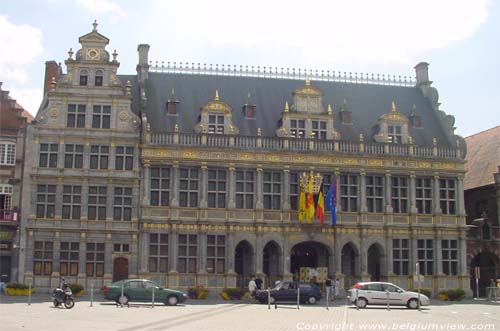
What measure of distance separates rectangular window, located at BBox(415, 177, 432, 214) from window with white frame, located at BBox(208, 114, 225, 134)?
14.7 metres

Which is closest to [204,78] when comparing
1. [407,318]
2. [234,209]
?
[234,209]

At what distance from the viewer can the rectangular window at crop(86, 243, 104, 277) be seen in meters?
46.8

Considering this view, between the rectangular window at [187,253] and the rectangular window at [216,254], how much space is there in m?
0.95

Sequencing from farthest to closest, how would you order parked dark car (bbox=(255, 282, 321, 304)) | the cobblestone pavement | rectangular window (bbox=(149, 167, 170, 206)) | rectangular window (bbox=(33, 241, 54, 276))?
rectangular window (bbox=(149, 167, 170, 206)) < rectangular window (bbox=(33, 241, 54, 276)) < parked dark car (bbox=(255, 282, 321, 304)) < the cobblestone pavement

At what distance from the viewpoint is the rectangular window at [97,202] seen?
4750 centimetres

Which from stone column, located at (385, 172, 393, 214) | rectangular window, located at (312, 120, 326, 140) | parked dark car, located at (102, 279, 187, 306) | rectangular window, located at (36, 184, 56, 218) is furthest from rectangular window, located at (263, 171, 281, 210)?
rectangular window, located at (36, 184, 56, 218)

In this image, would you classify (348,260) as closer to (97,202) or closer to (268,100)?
(268,100)

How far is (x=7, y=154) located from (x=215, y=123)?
14333 mm

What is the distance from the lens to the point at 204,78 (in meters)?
54.9

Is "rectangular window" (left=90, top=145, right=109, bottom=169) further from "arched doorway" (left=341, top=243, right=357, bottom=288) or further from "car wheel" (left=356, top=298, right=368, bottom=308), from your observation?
"car wheel" (left=356, top=298, right=368, bottom=308)

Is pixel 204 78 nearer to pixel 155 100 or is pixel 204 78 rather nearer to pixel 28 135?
pixel 155 100

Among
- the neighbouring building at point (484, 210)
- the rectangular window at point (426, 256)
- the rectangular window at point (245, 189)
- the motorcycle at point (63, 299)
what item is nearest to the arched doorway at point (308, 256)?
the rectangular window at point (245, 189)

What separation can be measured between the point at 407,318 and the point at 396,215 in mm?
21402

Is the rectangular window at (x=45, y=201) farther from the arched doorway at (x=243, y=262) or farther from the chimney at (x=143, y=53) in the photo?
the arched doorway at (x=243, y=262)
